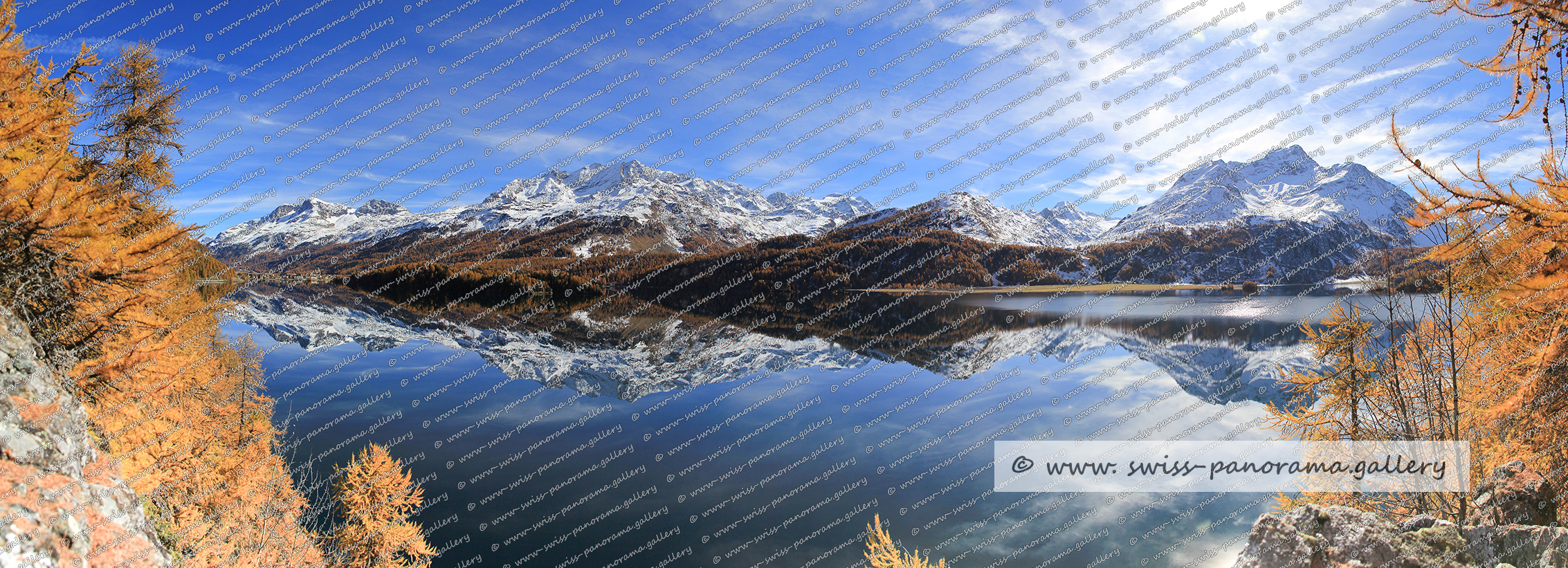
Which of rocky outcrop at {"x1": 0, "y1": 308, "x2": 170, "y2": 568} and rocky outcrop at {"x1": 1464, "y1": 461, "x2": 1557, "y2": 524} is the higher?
rocky outcrop at {"x1": 0, "y1": 308, "x2": 170, "y2": 568}

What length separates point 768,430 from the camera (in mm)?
26828

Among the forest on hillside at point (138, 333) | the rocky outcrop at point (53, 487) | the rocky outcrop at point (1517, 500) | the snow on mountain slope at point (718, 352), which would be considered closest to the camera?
the rocky outcrop at point (1517, 500)

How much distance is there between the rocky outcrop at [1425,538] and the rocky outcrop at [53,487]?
41.1ft

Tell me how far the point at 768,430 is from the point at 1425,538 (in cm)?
2303

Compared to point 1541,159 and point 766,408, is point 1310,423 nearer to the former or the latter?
point 1541,159

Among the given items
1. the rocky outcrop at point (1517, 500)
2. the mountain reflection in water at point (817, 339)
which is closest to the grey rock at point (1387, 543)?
the rocky outcrop at point (1517, 500)

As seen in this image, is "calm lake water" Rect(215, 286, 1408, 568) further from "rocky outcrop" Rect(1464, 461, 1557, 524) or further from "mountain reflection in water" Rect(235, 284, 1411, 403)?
"rocky outcrop" Rect(1464, 461, 1557, 524)

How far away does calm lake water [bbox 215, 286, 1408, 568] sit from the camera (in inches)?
654

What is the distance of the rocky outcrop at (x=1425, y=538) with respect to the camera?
4895 millimetres

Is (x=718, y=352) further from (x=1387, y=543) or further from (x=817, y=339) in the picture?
(x=1387, y=543)

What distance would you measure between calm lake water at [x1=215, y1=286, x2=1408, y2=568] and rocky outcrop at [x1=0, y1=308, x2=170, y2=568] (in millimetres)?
7744

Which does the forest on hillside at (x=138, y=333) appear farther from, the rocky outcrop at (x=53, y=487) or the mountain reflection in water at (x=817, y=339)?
the mountain reflection in water at (x=817, y=339)

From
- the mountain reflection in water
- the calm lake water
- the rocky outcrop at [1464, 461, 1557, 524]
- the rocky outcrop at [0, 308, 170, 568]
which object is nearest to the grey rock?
the rocky outcrop at [1464, 461, 1557, 524]

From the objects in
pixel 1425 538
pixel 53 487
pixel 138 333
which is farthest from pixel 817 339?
pixel 1425 538
